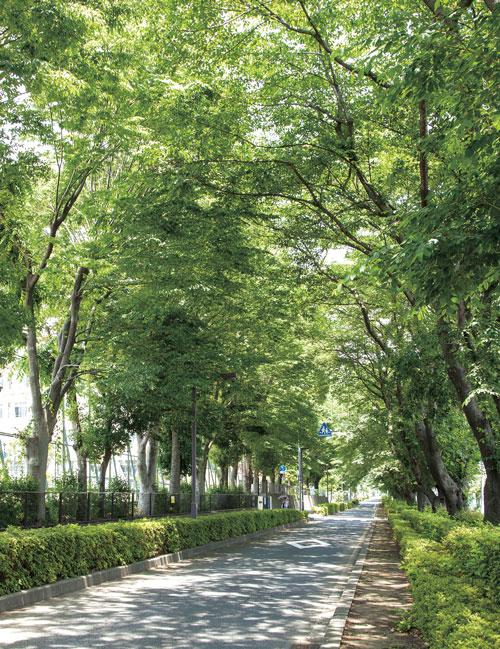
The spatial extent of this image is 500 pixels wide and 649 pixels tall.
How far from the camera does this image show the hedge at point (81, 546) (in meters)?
10.3

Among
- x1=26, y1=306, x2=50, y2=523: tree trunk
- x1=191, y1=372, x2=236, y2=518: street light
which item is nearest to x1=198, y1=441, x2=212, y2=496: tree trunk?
x1=191, y1=372, x2=236, y2=518: street light

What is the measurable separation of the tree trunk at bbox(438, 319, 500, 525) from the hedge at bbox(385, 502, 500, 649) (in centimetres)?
148

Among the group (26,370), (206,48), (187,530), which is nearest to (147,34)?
(206,48)

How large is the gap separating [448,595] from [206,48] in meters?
9.23

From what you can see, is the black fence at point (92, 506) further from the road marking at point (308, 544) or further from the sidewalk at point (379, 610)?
the sidewalk at point (379, 610)

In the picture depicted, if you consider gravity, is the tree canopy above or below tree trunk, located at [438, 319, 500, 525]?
above

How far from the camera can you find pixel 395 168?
13.0 meters

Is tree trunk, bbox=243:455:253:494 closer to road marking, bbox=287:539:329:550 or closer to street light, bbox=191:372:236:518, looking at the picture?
road marking, bbox=287:539:329:550

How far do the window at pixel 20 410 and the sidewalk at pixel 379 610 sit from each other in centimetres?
3433

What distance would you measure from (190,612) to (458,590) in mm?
3885

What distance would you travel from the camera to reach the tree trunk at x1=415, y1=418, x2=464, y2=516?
19.8m

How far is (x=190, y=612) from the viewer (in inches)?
374

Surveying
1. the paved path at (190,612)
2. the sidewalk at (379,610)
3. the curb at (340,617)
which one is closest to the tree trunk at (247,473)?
the sidewalk at (379,610)

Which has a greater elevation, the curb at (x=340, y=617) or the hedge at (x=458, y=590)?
the hedge at (x=458, y=590)
